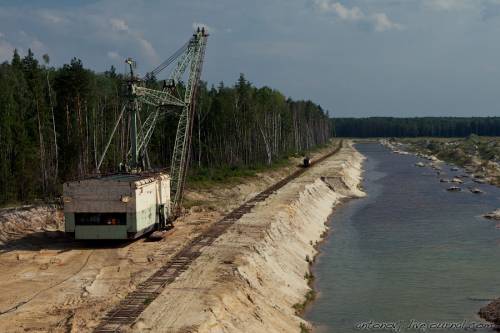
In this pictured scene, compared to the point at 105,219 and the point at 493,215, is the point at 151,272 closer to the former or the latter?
the point at 105,219

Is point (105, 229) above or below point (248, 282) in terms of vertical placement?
above

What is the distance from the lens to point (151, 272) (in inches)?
1226

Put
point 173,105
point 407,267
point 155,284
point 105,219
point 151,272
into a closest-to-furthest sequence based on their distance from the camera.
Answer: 1. point 155,284
2. point 151,272
3. point 105,219
4. point 407,267
5. point 173,105

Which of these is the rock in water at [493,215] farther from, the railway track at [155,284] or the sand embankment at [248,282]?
the railway track at [155,284]

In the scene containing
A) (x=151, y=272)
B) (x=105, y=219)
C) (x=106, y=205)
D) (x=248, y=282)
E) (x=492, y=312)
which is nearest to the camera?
(x=492, y=312)

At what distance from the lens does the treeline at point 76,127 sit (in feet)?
193

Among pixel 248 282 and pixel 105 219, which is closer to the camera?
pixel 248 282

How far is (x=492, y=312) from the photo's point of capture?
29828 mm

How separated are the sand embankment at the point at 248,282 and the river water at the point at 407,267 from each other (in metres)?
1.93

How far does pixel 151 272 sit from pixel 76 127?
41.7m

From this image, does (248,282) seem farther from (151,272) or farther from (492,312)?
(492,312)

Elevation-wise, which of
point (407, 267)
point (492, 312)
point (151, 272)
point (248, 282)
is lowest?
point (407, 267)

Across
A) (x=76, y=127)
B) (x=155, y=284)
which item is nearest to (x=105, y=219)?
(x=155, y=284)

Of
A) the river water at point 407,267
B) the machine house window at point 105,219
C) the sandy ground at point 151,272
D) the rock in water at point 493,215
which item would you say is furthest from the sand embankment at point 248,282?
the rock in water at point 493,215
